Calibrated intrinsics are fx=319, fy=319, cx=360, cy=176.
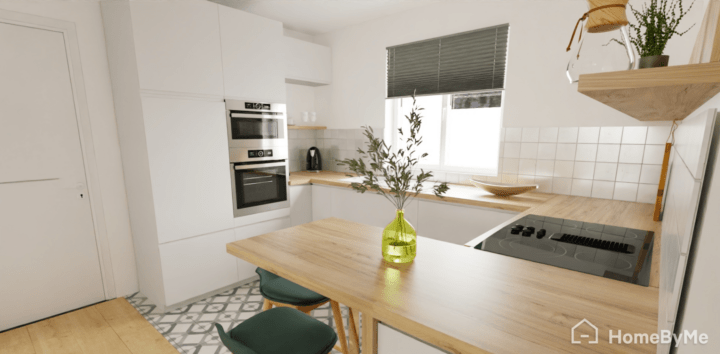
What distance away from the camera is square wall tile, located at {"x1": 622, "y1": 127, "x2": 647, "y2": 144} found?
206 centimetres

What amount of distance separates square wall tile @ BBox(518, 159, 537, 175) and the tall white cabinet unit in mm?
2240

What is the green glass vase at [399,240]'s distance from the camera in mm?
1119

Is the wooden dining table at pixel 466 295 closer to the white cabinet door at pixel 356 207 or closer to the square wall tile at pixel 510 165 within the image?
the white cabinet door at pixel 356 207

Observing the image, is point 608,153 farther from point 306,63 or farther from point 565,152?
point 306,63

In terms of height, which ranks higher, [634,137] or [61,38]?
[61,38]

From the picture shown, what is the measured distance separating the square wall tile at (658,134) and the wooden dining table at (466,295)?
161 centimetres

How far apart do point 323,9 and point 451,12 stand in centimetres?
117

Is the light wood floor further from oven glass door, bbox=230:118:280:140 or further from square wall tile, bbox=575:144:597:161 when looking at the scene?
square wall tile, bbox=575:144:597:161


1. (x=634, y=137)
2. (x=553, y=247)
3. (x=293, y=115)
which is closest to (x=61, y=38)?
(x=293, y=115)

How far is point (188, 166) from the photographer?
7.91 ft

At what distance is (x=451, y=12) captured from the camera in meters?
A: 2.78

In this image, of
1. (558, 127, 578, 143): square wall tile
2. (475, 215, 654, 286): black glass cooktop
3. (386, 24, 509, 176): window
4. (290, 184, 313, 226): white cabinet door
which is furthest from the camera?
(290, 184, 313, 226): white cabinet door

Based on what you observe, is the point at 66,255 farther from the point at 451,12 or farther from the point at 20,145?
the point at 451,12

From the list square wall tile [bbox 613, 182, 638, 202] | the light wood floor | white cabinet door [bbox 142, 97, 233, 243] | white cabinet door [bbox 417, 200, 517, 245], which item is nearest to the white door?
the light wood floor
